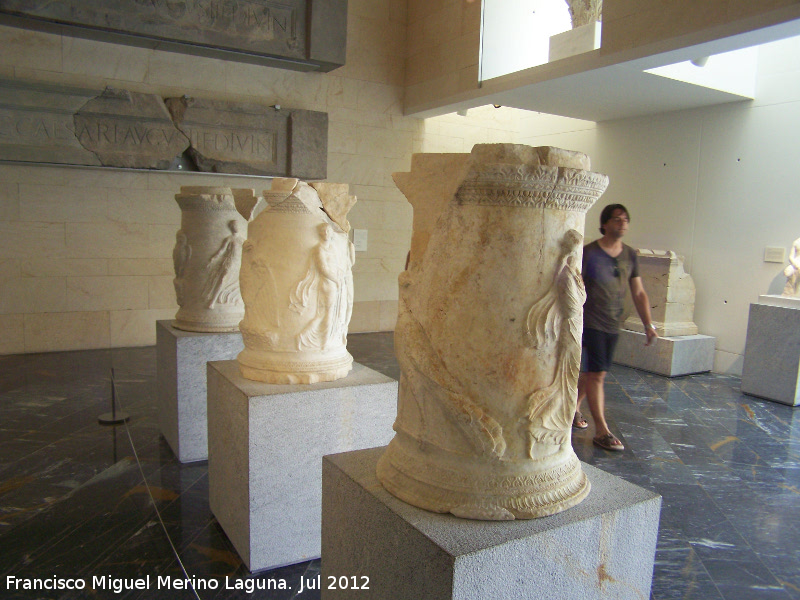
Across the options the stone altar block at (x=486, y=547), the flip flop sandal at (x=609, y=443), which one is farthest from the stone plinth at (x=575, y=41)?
the stone altar block at (x=486, y=547)

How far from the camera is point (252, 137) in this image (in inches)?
310

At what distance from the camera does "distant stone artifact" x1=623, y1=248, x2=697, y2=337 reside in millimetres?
7250

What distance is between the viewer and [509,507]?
187 centimetres

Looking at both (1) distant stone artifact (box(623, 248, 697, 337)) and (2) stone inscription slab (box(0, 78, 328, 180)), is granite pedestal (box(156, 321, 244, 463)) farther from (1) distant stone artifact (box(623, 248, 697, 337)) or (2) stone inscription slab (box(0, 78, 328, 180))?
(1) distant stone artifact (box(623, 248, 697, 337))

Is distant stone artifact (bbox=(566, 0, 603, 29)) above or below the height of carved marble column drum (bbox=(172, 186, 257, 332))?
above

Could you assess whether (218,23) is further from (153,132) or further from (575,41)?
(575,41)

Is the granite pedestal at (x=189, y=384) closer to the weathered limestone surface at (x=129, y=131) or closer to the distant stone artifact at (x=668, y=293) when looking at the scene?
the weathered limestone surface at (x=129, y=131)

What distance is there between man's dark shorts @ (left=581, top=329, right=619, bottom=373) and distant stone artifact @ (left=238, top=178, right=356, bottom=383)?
77.9 inches

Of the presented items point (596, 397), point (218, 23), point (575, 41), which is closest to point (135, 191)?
point (218, 23)

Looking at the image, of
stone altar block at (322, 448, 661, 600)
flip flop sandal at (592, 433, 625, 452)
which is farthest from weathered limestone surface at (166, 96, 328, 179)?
stone altar block at (322, 448, 661, 600)

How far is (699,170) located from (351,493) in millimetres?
7019

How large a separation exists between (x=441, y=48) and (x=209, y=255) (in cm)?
520

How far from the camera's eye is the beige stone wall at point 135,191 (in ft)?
22.5

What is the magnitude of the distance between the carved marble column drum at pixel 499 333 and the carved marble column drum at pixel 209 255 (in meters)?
2.84
